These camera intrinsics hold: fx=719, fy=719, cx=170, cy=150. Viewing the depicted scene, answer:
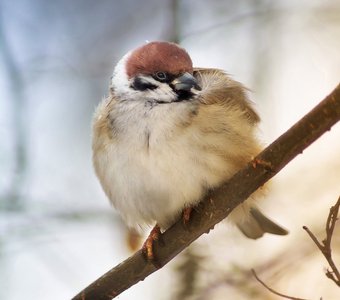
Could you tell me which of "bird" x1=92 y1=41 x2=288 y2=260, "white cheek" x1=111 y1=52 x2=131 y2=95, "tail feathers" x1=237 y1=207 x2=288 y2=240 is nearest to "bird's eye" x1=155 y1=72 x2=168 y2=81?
"bird" x1=92 y1=41 x2=288 y2=260

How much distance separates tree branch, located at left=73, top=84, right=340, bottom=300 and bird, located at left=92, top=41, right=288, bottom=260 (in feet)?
0.19

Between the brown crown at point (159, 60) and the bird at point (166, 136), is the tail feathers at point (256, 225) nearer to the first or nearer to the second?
the bird at point (166, 136)

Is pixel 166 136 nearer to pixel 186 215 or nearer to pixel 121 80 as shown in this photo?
pixel 186 215

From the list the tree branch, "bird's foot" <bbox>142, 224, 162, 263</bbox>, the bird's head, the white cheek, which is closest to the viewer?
the tree branch

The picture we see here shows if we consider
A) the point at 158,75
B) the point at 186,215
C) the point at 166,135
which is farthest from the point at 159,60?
the point at 186,215

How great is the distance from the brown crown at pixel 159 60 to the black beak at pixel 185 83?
0.09 feet

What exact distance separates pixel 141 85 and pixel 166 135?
11.5 inches

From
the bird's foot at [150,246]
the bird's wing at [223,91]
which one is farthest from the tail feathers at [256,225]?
the bird's foot at [150,246]

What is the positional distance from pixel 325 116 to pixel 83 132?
280cm

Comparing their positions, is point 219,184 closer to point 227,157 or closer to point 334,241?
point 227,157

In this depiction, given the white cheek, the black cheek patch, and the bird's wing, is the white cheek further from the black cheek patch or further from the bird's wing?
the bird's wing

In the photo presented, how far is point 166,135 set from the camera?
2.46m

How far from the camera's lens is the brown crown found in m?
2.58

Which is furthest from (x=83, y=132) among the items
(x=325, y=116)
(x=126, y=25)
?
(x=325, y=116)
